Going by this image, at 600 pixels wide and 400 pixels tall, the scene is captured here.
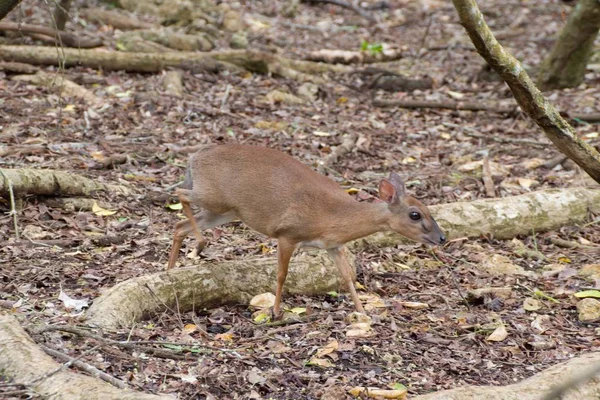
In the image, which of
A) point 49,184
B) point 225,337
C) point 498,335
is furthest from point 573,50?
point 225,337

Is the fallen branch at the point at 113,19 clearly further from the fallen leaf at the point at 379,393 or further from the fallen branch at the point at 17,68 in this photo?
the fallen leaf at the point at 379,393

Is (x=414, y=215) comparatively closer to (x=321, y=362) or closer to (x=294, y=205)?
(x=294, y=205)

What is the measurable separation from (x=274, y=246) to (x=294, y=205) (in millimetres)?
1217

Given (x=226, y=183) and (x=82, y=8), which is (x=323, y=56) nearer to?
(x=82, y=8)

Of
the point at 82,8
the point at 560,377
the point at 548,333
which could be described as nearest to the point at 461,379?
the point at 560,377

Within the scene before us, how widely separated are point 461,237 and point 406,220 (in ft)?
5.70

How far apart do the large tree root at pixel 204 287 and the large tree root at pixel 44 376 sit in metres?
0.70

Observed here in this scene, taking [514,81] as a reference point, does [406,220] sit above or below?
below

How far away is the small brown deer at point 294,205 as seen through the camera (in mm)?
5910

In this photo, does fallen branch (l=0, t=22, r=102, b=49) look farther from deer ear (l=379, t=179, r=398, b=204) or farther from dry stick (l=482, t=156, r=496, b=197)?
deer ear (l=379, t=179, r=398, b=204)

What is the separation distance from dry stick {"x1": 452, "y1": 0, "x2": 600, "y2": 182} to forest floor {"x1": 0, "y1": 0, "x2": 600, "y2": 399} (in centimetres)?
121

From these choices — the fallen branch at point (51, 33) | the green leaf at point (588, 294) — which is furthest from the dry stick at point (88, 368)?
the fallen branch at point (51, 33)

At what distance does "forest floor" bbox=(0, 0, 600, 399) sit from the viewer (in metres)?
4.91

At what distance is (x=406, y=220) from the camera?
593 cm
